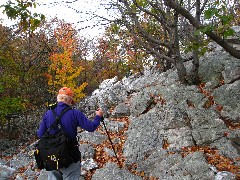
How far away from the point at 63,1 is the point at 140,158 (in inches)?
192

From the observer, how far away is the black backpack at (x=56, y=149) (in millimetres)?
4703

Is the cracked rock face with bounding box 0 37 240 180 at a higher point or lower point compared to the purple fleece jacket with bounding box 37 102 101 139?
lower

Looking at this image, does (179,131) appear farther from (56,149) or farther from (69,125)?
(56,149)

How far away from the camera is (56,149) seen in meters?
4.72

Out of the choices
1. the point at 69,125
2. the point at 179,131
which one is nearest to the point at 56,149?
the point at 69,125

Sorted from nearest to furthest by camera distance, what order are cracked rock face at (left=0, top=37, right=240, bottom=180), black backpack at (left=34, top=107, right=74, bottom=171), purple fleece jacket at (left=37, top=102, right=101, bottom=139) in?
black backpack at (left=34, top=107, right=74, bottom=171) → purple fleece jacket at (left=37, top=102, right=101, bottom=139) → cracked rock face at (left=0, top=37, right=240, bottom=180)

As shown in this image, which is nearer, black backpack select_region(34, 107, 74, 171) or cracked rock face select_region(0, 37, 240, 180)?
black backpack select_region(34, 107, 74, 171)

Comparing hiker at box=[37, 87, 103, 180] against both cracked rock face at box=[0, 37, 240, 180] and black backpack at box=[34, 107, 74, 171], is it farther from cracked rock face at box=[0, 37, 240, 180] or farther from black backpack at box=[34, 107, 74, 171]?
cracked rock face at box=[0, 37, 240, 180]

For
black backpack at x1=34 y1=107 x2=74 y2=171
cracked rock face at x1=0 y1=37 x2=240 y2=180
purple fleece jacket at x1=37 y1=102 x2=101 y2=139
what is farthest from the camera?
cracked rock face at x1=0 y1=37 x2=240 y2=180

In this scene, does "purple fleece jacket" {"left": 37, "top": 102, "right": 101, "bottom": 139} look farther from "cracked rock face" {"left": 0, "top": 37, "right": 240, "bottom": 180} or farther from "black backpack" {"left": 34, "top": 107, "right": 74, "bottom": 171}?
"cracked rock face" {"left": 0, "top": 37, "right": 240, "bottom": 180}

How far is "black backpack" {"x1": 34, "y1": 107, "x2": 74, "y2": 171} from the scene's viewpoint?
15.4ft

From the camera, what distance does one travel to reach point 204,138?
24.6 feet

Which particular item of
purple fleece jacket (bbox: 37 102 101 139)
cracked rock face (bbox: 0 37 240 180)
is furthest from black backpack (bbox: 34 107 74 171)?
cracked rock face (bbox: 0 37 240 180)

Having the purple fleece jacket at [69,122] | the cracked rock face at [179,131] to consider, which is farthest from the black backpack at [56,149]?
the cracked rock face at [179,131]
